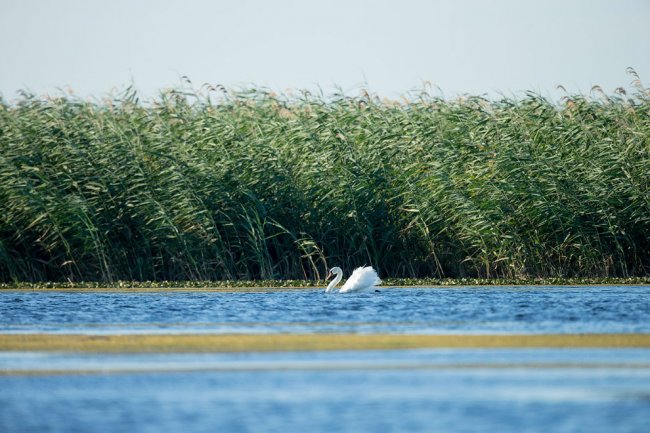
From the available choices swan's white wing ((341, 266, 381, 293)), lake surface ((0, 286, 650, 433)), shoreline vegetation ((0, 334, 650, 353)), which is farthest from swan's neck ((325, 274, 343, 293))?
shoreline vegetation ((0, 334, 650, 353))

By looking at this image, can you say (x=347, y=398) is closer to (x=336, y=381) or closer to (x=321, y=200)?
(x=336, y=381)

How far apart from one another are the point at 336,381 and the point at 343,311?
6.99 metres

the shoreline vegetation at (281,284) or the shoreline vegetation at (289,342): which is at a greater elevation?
the shoreline vegetation at (281,284)

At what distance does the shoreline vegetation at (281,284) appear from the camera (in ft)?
69.3

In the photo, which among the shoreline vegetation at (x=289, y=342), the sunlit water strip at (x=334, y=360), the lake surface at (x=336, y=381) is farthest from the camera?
the shoreline vegetation at (x=289, y=342)

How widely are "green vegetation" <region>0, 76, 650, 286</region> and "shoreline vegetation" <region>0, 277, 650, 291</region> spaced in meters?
0.51

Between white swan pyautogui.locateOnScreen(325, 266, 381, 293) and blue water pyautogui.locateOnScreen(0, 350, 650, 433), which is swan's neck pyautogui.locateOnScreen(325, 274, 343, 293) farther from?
blue water pyautogui.locateOnScreen(0, 350, 650, 433)

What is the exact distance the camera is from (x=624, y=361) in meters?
11.4

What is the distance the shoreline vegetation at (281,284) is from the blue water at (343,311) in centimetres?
69

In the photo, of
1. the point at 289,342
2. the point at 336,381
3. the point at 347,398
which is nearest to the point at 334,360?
the point at 336,381

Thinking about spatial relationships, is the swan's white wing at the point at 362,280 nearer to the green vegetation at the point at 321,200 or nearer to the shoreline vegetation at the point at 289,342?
the green vegetation at the point at 321,200

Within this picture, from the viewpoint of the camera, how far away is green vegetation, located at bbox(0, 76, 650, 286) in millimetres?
21969

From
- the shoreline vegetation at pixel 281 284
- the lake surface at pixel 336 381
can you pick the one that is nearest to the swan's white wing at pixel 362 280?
the shoreline vegetation at pixel 281 284

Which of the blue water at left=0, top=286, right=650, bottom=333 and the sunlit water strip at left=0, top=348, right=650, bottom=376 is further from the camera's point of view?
the blue water at left=0, top=286, right=650, bottom=333
